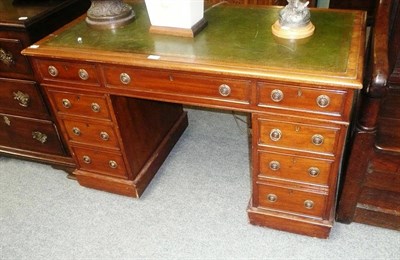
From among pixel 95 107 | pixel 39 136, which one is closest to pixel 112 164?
pixel 95 107

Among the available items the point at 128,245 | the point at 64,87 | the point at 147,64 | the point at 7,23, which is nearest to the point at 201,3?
the point at 147,64

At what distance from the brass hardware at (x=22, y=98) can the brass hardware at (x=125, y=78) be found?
2.15 feet

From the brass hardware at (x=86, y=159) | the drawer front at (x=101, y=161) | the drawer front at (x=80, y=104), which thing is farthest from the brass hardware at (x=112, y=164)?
the drawer front at (x=80, y=104)

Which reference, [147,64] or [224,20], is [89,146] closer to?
[147,64]

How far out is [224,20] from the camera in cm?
154

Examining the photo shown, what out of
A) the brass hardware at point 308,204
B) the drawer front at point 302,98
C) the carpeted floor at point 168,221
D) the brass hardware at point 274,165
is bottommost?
the carpeted floor at point 168,221

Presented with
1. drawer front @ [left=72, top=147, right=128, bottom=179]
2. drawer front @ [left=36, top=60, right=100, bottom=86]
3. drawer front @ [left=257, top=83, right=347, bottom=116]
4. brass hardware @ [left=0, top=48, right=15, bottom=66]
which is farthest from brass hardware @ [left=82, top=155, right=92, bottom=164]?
drawer front @ [left=257, top=83, right=347, bottom=116]

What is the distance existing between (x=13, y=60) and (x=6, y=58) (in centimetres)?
3

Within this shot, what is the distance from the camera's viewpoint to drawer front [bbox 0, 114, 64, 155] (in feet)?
6.15

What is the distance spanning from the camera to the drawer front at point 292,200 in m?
1.44

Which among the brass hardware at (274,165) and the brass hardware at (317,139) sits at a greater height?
the brass hardware at (317,139)

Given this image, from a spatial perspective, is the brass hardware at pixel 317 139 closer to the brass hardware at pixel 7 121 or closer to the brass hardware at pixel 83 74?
the brass hardware at pixel 83 74

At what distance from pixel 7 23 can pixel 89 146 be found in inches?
24.8

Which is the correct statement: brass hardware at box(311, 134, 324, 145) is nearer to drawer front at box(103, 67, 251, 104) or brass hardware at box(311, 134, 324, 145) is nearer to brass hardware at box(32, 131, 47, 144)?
drawer front at box(103, 67, 251, 104)
